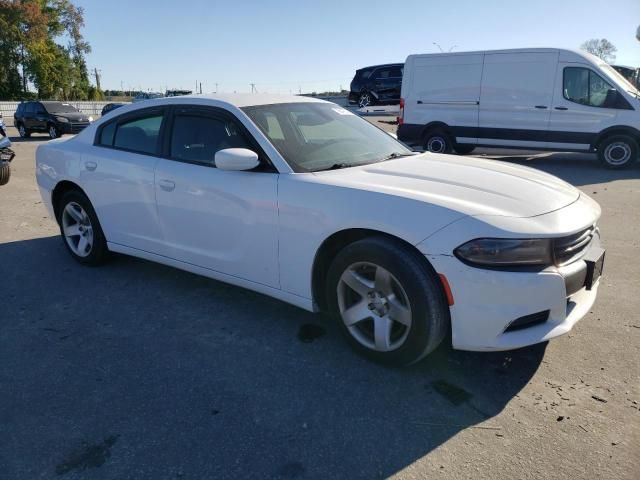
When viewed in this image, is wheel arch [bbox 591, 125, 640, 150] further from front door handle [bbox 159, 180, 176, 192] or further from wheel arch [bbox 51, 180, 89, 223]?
wheel arch [bbox 51, 180, 89, 223]

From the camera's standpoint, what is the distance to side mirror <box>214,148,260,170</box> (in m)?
3.21

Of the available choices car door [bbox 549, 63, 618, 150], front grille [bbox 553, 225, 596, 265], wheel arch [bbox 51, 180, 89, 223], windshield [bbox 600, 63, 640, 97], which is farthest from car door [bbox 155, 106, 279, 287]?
windshield [bbox 600, 63, 640, 97]

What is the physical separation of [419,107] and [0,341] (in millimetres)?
10373

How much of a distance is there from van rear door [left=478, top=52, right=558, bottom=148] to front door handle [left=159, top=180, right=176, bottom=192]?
29.9 ft

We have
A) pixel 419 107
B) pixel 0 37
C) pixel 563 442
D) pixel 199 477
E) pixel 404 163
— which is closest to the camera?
pixel 199 477

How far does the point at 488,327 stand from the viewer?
8.43ft

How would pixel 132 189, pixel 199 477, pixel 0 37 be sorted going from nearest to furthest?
pixel 199 477
pixel 132 189
pixel 0 37

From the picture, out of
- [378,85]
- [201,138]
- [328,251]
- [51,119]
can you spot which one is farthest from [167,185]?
[378,85]

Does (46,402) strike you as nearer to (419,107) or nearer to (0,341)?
(0,341)

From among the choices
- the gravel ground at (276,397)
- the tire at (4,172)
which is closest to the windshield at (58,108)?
the tire at (4,172)

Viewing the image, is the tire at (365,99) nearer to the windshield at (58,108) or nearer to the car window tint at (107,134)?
the windshield at (58,108)

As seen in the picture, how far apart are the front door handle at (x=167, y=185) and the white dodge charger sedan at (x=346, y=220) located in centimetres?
1

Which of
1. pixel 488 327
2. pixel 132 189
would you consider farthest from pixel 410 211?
pixel 132 189

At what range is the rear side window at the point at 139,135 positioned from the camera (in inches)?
160
